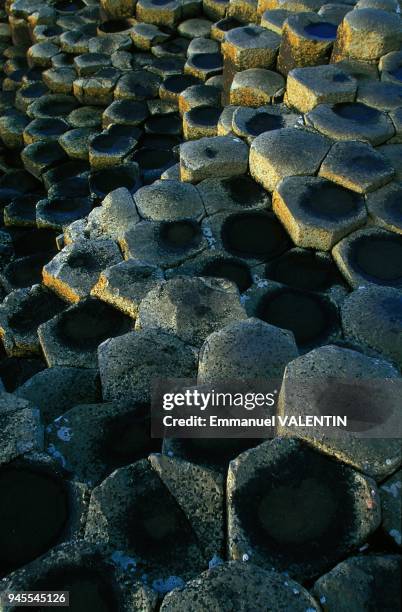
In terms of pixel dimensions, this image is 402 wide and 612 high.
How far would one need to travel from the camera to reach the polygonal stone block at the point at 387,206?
3.11 m

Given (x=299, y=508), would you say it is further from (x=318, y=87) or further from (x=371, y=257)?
(x=318, y=87)

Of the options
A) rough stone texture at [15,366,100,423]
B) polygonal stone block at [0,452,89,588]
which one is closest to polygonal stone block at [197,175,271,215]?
rough stone texture at [15,366,100,423]

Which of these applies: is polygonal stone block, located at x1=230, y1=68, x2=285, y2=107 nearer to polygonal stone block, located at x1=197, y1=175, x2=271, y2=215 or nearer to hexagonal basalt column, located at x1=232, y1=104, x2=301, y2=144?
hexagonal basalt column, located at x1=232, y1=104, x2=301, y2=144

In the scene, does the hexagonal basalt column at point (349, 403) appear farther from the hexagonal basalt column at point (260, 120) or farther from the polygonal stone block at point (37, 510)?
the hexagonal basalt column at point (260, 120)

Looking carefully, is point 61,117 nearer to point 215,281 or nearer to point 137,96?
point 137,96

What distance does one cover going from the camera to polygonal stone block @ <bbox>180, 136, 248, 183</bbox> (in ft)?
12.0

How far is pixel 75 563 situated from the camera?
1.73m

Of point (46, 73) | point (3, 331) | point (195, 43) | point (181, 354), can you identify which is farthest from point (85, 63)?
point (181, 354)

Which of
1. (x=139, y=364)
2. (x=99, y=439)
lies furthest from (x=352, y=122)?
(x=99, y=439)

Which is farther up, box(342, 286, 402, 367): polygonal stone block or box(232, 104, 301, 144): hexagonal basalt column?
box(232, 104, 301, 144): hexagonal basalt column

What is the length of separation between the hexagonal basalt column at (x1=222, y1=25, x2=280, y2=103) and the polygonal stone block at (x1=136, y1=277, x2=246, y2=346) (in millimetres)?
2821

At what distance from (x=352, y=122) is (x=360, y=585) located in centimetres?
290

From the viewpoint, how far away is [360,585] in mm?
1620

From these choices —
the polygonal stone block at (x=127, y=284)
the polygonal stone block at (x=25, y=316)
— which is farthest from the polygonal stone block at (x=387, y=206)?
the polygonal stone block at (x=25, y=316)
